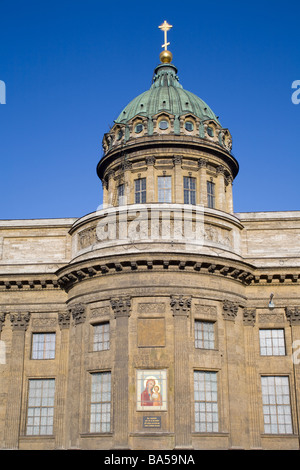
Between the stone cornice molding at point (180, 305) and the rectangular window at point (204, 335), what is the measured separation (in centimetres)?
108

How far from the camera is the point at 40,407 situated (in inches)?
1259

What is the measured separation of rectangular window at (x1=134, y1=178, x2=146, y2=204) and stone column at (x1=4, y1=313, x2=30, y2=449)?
30.5 ft

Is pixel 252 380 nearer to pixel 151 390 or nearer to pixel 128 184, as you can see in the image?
pixel 151 390

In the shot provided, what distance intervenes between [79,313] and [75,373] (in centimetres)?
307

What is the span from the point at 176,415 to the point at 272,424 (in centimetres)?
604

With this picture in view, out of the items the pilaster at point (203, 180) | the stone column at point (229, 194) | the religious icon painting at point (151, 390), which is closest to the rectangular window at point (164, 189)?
the pilaster at point (203, 180)

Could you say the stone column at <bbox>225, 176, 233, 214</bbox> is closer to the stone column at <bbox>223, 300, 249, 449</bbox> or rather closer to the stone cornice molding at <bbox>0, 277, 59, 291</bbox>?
the stone column at <bbox>223, 300, 249, 449</bbox>

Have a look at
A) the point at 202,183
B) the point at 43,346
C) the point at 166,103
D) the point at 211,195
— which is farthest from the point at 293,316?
the point at 166,103

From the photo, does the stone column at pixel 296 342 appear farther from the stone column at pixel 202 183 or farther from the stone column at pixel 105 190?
the stone column at pixel 105 190

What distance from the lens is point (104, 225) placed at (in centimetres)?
3241

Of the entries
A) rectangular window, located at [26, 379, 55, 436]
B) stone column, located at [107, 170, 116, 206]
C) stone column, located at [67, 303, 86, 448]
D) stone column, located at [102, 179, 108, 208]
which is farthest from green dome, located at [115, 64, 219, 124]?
rectangular window, located at [26, 379, 55, 436]

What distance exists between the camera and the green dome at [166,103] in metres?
38.2

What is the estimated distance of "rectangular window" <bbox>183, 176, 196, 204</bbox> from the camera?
117 feet
